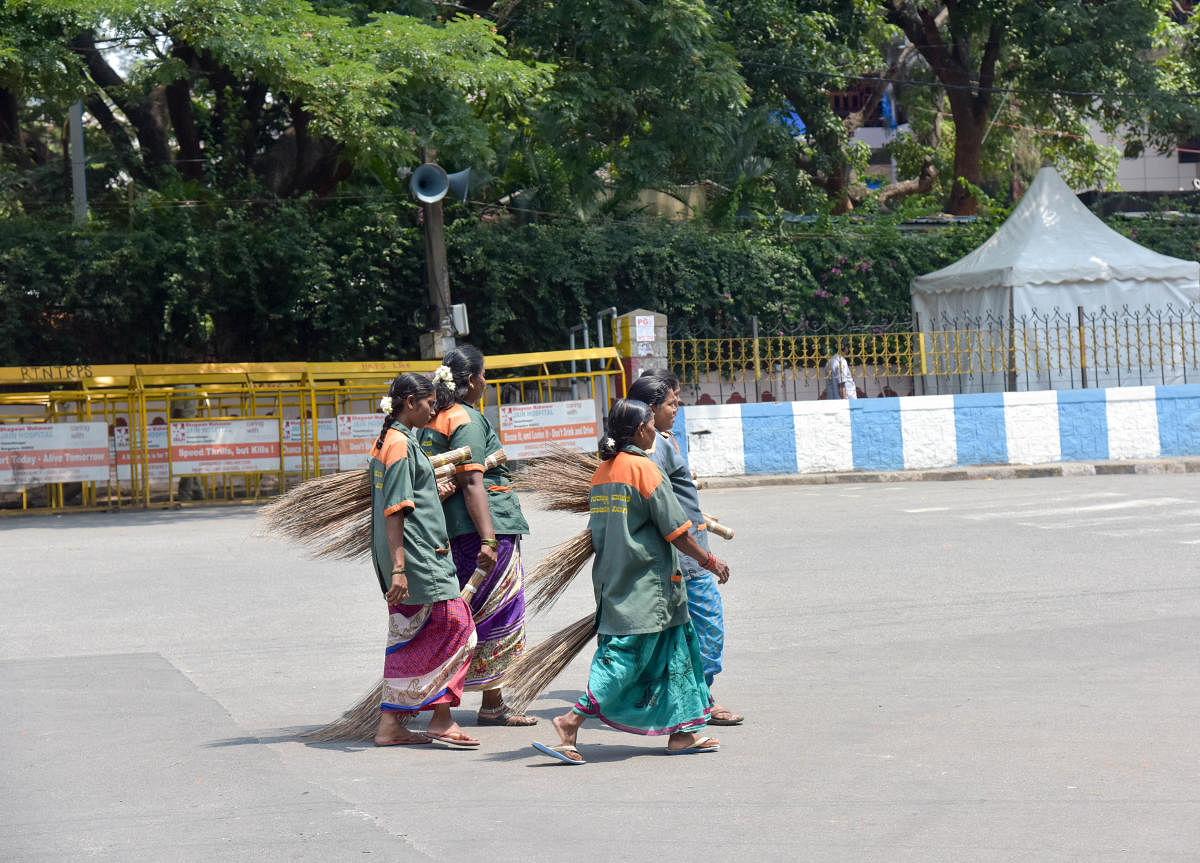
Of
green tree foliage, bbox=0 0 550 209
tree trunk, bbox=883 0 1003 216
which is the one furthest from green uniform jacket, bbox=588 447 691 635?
tree trunk, bbox=883 0 1003 216

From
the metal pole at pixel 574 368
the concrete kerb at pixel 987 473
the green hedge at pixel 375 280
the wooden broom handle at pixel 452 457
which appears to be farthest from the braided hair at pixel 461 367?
the green hedge at pixel 375 280

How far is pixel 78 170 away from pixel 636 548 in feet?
58.5

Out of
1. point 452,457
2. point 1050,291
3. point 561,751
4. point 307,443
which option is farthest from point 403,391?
point 1050,291

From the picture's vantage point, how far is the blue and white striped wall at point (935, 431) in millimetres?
17359

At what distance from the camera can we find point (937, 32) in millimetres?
27656

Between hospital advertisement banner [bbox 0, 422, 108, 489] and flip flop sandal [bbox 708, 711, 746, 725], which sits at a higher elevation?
hospital advertisement banner [bbox 0, 422, 108, 489]

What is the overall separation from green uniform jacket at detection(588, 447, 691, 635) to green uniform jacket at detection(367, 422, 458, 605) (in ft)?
2.14

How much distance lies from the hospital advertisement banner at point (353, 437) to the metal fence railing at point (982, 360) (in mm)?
4396

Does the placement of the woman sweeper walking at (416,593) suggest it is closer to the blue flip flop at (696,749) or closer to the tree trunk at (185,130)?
the blue flip flop at (696,749)

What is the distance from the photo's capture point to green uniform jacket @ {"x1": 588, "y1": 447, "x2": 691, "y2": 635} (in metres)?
5.23

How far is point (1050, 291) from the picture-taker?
21297mm

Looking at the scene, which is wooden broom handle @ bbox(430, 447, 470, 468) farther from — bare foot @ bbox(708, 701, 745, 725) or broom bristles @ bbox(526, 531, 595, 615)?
bare foot @ bbox(708, 701, 745, 725)

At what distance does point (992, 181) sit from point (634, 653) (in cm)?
3269

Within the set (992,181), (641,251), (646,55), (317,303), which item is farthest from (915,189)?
(317,303)
